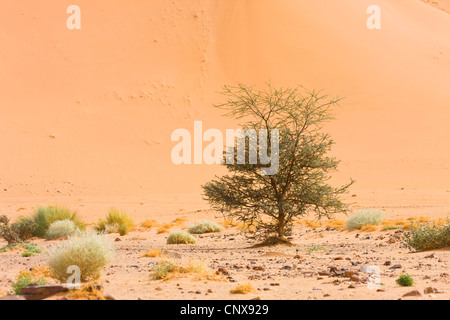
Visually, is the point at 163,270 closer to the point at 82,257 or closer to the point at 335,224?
the point at 82,257

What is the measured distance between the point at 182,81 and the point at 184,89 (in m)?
1.01

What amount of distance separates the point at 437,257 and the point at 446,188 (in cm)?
2839

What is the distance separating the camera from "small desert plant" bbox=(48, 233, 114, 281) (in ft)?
30.3

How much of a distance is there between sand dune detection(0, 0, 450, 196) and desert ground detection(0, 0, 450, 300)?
13cm

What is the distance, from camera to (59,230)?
19531mm

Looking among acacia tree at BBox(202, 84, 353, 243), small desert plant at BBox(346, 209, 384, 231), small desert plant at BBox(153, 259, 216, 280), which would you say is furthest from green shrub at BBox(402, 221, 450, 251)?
small desert plant at BBox(346, 209, 384, 231)

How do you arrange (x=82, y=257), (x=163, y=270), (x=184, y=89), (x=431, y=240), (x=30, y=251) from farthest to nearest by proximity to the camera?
(x=184, y=89) < (x=30, y=251) < (x=431, y=240) < (x=163, y=270) < (x=82, y=257)

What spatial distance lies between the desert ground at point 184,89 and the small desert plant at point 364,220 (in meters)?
6.04

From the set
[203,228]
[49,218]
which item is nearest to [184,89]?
[49,218]

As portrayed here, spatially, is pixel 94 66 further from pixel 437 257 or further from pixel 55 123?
pixel 437 257

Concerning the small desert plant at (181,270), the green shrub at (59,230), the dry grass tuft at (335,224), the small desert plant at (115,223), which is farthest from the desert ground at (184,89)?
the small desert plant at (181,270)

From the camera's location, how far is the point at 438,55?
59.0 metres

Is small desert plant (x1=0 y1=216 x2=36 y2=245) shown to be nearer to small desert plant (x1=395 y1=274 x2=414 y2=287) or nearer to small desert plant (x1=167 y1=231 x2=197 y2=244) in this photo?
small desert plant (x1=167 y1=231 x2=197 y2=244)

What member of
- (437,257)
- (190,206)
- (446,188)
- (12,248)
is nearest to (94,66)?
(190,206)
